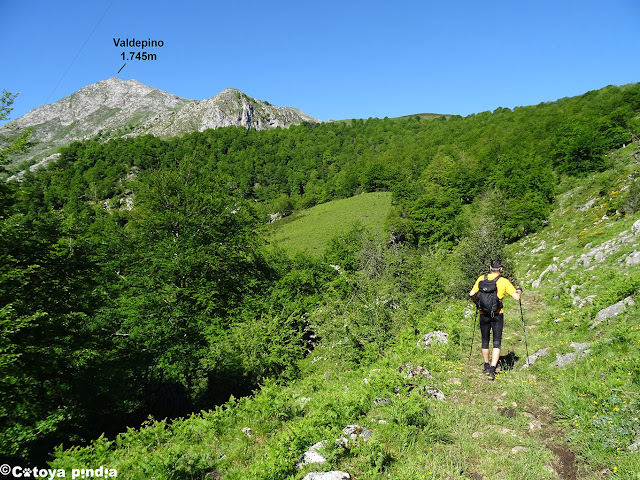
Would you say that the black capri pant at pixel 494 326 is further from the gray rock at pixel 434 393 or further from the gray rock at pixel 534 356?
the gray rock at pixel 434 393

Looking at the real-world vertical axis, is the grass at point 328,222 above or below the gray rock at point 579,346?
above

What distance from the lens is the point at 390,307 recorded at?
658 inches

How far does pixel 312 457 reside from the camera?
15.5 feet

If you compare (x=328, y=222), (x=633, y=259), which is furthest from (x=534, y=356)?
(x=328, y=222)

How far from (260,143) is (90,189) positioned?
254 feet

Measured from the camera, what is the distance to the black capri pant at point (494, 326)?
7.85 metres

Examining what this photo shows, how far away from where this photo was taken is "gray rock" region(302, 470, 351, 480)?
163 inches

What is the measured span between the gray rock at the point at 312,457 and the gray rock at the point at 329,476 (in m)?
0.31

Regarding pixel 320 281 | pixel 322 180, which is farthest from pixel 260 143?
pixel 320 281

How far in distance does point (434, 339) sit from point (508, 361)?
9.08ft

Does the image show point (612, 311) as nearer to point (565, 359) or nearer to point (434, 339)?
point (565, 359)

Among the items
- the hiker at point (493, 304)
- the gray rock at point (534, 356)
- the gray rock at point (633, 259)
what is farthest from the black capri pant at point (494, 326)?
the gray rock at point (633, 259)

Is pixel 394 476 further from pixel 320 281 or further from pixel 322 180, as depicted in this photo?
pixel 322 180

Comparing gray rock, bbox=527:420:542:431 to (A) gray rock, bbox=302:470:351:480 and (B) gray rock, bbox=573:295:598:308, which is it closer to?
(A) gray rock, bbox=302:470:351:480
